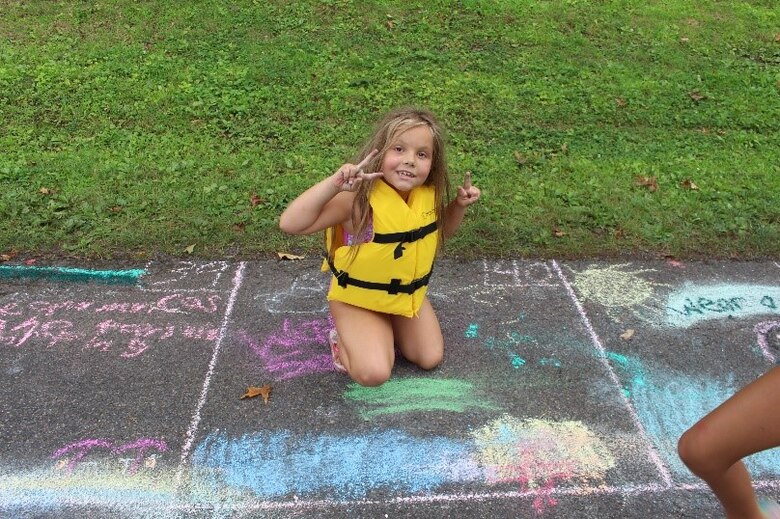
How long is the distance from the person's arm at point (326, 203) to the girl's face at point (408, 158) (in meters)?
0.10

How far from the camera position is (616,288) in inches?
150

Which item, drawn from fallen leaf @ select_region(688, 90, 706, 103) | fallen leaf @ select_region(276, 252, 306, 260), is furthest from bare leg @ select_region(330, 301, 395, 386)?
fallen leaf @ select_region(688, 90, 706, 103)

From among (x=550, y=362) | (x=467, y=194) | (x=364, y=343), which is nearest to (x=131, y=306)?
(x=364, y=343)

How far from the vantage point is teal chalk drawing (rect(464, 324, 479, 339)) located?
3390 millimetres

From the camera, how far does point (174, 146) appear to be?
5352mm

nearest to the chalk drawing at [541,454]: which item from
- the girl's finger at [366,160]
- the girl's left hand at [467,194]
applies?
the girl's left hand at [467,194]

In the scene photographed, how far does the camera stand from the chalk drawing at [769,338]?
332 centimetres

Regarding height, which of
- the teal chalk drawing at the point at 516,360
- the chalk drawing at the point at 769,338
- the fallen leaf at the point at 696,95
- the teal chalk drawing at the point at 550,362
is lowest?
the chalk drawing at the point at 769,338

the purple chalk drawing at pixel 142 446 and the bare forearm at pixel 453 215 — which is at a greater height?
the bare forearm at pixel 453 215

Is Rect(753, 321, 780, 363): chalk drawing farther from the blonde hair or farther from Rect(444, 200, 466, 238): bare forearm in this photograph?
the blonde hair

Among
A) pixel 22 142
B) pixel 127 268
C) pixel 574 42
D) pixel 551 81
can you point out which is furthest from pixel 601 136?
pixel 22 142

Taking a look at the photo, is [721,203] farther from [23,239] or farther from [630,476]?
[23,239]

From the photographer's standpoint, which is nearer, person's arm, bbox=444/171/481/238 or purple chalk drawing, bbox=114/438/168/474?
purple chalk drawing, bbox=114/438/168/474

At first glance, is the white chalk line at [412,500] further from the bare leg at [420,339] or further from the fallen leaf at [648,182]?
the fallen leaf at [648,182]
